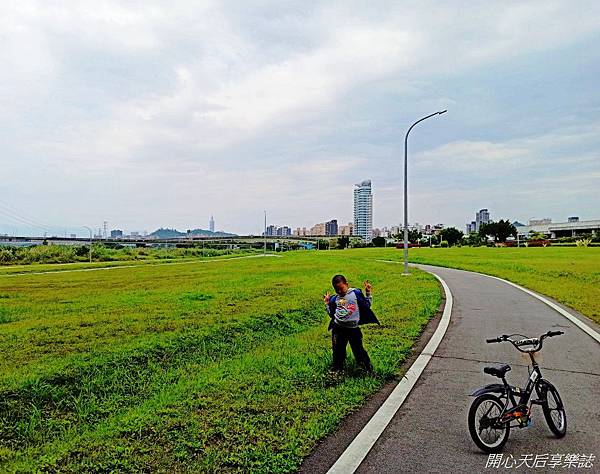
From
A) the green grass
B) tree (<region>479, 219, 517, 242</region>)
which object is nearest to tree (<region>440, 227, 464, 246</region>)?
tree (<region>479, 219, 517, 242</region>)

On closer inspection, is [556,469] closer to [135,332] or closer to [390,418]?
[390,418]

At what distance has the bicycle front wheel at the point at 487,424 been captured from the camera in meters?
4.51

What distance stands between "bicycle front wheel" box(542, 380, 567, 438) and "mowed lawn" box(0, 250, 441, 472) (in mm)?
1845

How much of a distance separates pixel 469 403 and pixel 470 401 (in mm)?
74

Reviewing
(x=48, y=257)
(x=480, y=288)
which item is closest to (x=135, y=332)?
(x=480, y=288)

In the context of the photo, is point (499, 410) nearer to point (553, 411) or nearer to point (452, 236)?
point (553, 411)

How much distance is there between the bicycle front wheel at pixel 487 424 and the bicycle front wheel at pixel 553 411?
54cm

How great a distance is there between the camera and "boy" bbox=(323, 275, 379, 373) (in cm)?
678

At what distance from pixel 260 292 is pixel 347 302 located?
1142 cm

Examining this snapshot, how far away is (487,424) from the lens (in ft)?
14.9

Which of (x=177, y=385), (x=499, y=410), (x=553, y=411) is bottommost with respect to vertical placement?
(x=177, y=385)

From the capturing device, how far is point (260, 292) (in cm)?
1802

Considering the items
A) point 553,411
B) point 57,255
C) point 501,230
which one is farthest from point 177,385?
point 501,230

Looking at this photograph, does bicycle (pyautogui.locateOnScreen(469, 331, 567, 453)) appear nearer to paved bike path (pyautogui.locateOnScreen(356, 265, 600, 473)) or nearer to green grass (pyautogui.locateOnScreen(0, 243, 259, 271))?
paved bike path (pyautogui.locateOnScreen(356, 265, 600, 473))
